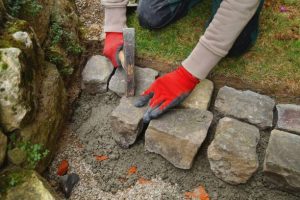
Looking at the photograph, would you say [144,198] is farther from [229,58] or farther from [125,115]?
[229,58]

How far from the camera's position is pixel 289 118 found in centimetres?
268

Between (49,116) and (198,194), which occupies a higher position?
(49,116)

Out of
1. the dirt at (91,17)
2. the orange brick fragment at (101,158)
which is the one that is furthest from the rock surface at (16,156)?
the dirt at (91,17)

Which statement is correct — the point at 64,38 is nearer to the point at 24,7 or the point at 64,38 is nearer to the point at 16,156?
the point at 24,7

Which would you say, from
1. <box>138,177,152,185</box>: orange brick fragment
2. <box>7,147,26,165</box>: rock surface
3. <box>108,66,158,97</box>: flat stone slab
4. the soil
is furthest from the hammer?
<box>7,147,26,165</box>: rock surface

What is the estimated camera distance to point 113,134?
2.78 metres

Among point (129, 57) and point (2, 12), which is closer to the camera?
point (2, 12)

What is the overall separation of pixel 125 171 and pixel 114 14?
1156mm

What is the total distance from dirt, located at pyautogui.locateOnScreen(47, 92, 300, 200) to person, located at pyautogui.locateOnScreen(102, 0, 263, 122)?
0.99 ft

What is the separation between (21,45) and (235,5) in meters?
1.27

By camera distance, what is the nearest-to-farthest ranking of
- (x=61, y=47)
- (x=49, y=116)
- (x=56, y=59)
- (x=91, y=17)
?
(x=49, y=116), (x=56, y=59), (x=61, y=47), (x=91, y=17)

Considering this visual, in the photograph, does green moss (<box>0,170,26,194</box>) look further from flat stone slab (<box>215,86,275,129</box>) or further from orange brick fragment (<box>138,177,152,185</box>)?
flat stone slab (<box>215,86,275,129</box>)

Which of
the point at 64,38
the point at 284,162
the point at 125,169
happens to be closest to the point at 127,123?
the point at 125,169

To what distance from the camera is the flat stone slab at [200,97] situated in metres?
2.77
